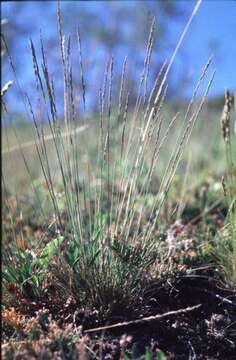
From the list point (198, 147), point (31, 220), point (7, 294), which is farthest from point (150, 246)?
point (198, 147)

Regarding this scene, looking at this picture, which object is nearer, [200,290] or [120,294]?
[120,294]

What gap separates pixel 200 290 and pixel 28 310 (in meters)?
0.70

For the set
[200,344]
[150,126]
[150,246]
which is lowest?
[200,344]

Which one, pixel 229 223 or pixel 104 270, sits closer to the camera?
pixel 104 270

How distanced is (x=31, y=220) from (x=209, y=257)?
1485 mm

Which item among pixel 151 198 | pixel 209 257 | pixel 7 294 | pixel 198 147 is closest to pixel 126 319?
pixel 7 294

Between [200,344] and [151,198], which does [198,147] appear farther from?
[200,344]

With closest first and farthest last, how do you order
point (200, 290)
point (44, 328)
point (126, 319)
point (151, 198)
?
point (44, 328) → point (126, 319) → point (200, 290) → point (151, 198)

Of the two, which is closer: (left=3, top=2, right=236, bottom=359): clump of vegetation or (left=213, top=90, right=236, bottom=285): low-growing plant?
(left=3, top=2, right=236, bottom=359): clump of vegetation

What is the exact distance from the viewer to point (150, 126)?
215cm

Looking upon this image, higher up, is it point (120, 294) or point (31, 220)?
point (120, 294)

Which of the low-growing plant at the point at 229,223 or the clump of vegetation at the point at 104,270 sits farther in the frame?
the low-growing plant at the point at 229,223

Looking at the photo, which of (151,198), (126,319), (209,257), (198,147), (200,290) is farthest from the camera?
(198,147)

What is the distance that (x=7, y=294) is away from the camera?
2.07 m
